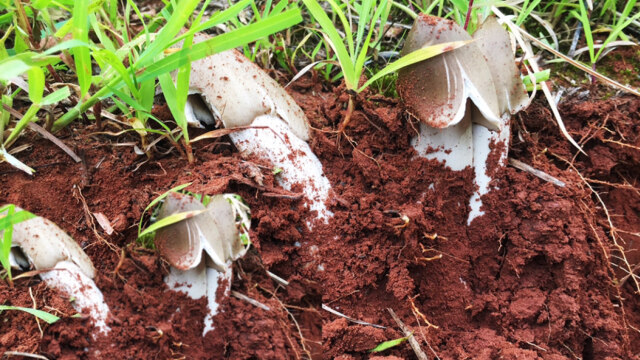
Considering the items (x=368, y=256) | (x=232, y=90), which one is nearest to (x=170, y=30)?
(x=232, y=90)

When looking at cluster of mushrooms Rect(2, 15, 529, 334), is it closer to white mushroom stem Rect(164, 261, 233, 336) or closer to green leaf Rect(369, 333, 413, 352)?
white mushroom stem Rect(164, 261, 233, 336)

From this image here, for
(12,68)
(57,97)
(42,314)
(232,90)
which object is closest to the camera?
(12,68)

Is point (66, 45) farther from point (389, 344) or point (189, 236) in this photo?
point (389, 344)

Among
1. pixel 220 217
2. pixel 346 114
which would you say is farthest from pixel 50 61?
pixel 346 114

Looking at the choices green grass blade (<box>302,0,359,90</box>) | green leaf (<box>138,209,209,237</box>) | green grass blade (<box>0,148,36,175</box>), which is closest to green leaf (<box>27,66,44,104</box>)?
green grass blade (<box>0,148,36,175</box>)

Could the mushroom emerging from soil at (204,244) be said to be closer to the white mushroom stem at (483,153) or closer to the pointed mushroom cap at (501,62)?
the white mushroom stem at (483,153)

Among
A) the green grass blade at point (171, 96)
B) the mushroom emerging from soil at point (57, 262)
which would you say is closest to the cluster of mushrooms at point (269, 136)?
the mushroom emerging from soil at point (57, 262)
